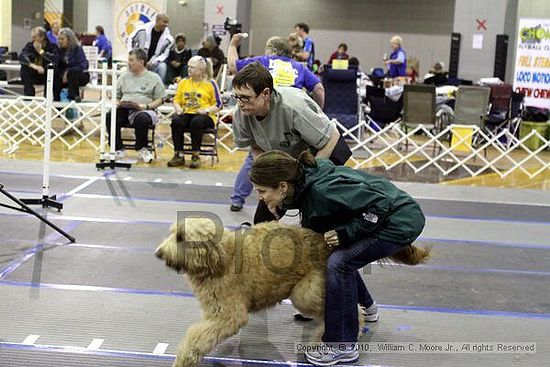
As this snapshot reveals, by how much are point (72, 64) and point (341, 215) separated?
357 inches

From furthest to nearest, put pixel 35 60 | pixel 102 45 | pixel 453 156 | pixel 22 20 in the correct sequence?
1. pixel 22 20
2. pixel 102 45
3. pixel 35 60
4. pixel 453 156

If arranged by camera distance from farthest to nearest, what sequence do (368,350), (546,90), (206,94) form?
(546,90)
(206,94)
(368,350)

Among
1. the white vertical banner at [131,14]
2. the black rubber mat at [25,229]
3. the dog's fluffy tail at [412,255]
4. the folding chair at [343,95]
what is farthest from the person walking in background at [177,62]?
the dog's fluffy tail at [412,255]

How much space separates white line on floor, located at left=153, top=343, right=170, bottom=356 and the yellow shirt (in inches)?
234

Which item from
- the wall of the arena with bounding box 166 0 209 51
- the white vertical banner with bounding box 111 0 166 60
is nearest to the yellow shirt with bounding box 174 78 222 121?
the white vertical banner with bounding box 111 0 166 60

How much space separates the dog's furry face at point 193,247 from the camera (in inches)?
123

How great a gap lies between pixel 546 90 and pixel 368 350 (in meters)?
11.1

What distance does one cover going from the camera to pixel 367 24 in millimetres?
23672

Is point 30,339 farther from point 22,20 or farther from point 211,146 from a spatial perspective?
point 22,20

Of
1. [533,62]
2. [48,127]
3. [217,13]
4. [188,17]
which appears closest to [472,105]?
[533,62]

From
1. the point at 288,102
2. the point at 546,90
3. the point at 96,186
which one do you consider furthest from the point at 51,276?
the point at 546,90

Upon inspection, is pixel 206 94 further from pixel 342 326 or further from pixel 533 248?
pixel 342 326

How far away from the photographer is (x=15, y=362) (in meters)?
3.42

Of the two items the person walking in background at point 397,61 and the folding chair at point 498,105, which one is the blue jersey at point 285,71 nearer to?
the folding chair at point 498,105
